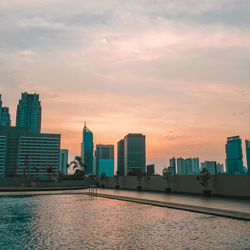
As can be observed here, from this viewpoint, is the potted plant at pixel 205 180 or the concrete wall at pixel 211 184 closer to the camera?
the concrete wall at pixel 211 184

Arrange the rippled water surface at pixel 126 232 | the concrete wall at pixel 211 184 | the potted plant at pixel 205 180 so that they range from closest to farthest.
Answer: the rippled water surface at pixel 126 232
the concrete wall at pixel 211 184
the potted plant at pixel 205 180

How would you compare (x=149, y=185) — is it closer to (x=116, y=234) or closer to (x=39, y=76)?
(x=39, y=76)

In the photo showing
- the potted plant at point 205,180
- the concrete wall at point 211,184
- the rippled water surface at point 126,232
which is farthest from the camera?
the potted plant at point 205,180

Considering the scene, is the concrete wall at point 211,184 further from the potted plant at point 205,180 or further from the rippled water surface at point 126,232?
the rippled water surface at point 126,232

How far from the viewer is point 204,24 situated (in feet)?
68.3

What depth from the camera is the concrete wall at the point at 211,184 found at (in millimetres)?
24522

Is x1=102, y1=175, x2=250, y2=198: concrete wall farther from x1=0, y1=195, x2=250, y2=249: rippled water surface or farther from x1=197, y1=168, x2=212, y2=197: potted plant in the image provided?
x1=0, y1=195, x2=250, y2=249: rippled water surface

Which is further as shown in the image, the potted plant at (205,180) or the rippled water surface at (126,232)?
the potted plant at (205,180)

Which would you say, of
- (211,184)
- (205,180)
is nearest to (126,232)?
(205,180)

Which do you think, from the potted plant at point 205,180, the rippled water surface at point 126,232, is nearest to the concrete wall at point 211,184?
the potted plant at point 205,180

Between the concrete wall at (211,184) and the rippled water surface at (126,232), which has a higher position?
→ the concrete wall at (211,184)

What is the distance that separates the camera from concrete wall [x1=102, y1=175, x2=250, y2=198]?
24.5 meters

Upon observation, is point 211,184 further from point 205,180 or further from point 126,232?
point 126,232

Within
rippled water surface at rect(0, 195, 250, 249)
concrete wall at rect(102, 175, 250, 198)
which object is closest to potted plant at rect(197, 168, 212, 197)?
concrete wall at rect(102, 175, 250, 198)
